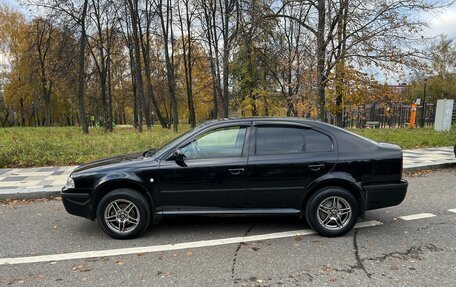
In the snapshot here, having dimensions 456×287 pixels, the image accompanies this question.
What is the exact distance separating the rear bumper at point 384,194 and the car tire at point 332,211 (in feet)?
0.74

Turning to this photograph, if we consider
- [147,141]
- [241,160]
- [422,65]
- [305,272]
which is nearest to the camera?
[305,272]

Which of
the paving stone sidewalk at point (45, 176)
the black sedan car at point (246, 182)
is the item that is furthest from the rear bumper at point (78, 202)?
the paving stone sidewalk at point (45, 176)

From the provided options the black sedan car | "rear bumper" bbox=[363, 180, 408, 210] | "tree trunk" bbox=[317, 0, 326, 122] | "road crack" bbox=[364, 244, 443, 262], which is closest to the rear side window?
the black sedan car

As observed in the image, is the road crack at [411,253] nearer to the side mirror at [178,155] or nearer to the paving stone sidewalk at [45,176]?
the side mirror at [178,155]

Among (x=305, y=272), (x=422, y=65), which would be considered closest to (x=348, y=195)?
(x=305, y=272)

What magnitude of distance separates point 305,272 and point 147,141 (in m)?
9.23

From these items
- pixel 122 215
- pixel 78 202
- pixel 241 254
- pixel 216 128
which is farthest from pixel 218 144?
pixel 78 202

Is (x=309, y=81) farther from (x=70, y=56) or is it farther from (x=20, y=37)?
(x=20, y=37)

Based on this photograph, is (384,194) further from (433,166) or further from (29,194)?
(29,194)

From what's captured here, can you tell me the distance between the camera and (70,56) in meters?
22.7

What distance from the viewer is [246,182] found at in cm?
448

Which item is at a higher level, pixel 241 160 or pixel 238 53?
pixel 238 53

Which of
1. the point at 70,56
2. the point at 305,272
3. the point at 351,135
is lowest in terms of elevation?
the point at 305,272

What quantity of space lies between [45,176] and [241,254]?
6217mm
